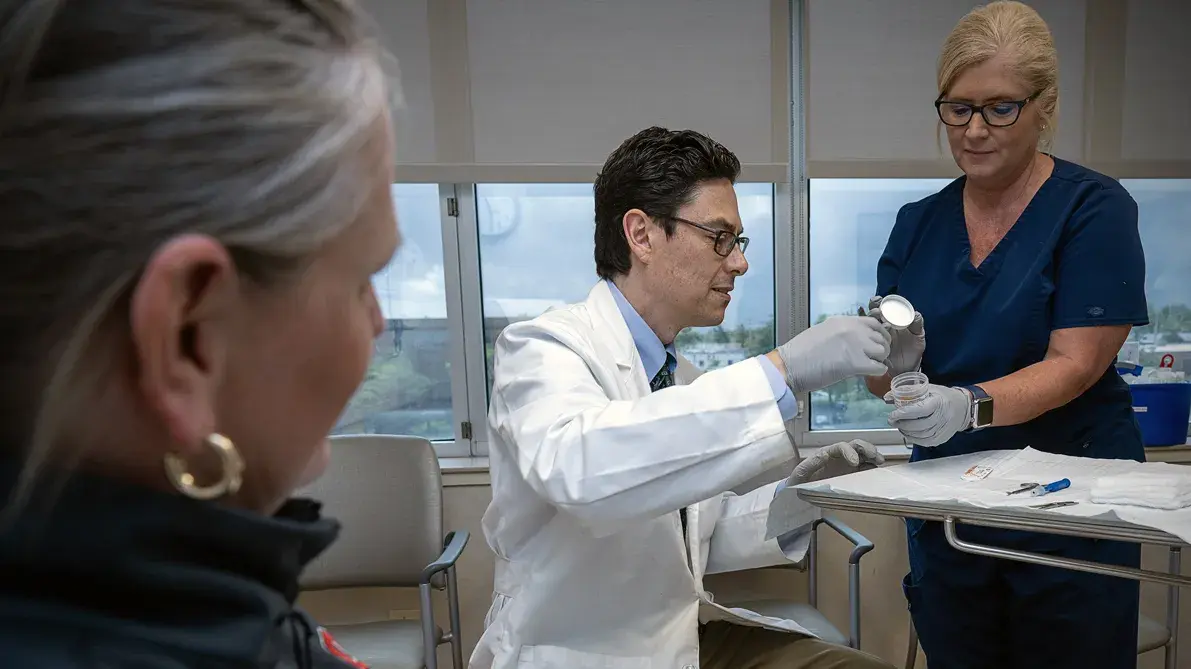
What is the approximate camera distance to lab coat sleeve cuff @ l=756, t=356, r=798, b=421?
982 millimetres

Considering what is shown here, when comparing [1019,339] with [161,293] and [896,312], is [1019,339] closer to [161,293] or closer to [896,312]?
[896,312]

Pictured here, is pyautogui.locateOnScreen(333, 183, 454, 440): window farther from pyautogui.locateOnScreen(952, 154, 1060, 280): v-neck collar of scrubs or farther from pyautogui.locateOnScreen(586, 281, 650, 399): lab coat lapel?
pyautogui.locateOnScreen(952, 154, 1060, 280): v-neck collar of scrubs

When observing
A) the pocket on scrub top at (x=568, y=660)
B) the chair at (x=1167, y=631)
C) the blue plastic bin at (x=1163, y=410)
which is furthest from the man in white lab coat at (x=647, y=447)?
the blue plastic bin at (x=1163, y=410)

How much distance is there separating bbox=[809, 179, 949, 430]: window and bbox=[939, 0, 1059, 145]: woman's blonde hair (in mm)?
1045

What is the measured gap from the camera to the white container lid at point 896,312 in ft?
4.08

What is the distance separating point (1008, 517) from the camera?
0.95 meters

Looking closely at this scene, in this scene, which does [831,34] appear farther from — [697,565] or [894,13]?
[697,565]

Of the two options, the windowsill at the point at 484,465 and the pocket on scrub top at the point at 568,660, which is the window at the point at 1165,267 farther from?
the pocket on scrub top at the point at 568,660

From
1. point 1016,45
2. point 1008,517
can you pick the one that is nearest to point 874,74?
point 1016,45

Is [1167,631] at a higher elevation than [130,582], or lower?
lower

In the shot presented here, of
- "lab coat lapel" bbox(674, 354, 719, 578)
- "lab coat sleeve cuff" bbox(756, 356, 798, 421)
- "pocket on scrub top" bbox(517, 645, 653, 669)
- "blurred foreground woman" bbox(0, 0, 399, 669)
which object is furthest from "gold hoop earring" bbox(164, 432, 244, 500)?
"lab coat lapel" bbox(674, 354, 719, 578)

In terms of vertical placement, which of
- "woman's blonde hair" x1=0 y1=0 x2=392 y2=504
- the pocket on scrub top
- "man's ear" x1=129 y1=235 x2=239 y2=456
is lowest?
the pocket on scrub top

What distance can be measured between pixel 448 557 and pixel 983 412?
1.22m

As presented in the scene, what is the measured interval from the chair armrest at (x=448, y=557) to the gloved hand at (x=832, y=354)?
997 mm
